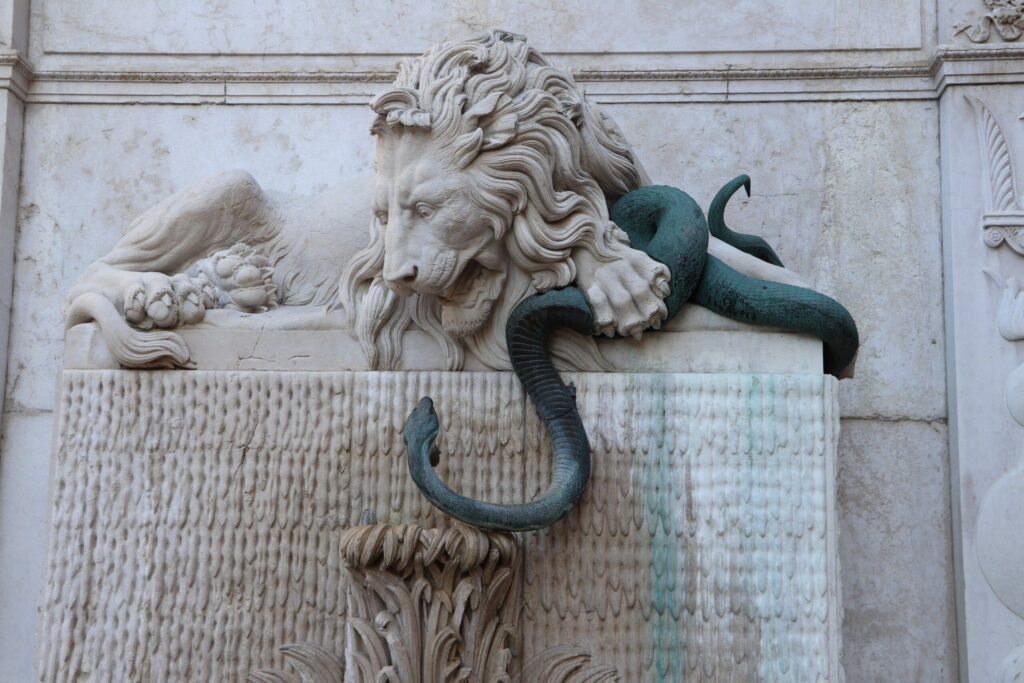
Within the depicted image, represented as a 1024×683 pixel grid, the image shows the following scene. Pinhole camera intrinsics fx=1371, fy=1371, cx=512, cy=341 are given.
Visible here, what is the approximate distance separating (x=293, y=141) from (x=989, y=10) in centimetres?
206

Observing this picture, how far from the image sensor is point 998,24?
3.89 m

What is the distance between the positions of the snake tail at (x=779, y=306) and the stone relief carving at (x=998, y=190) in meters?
0.87

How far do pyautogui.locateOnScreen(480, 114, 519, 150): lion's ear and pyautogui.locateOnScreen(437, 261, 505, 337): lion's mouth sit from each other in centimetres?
27

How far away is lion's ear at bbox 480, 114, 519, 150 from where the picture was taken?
3053 mm

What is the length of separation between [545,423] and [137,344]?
3.16 ft

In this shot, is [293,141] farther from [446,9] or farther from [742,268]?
[742,268]

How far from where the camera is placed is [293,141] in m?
4.11

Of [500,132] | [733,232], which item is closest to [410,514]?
[500,132]

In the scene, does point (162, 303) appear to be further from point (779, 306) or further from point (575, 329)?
point (779, 306)

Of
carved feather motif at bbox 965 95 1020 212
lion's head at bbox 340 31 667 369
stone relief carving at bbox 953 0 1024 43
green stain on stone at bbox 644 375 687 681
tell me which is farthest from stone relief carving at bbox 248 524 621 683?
stone relief carving at bbox 953 0 1024 43

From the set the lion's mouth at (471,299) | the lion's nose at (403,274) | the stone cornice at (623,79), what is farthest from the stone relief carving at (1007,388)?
the lion's nose at (403,274)

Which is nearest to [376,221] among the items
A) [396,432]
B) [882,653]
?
[396,432]

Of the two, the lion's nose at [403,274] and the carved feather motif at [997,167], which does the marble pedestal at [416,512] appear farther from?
the carved feather motif at [997,167]

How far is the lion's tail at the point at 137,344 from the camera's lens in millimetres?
3170
